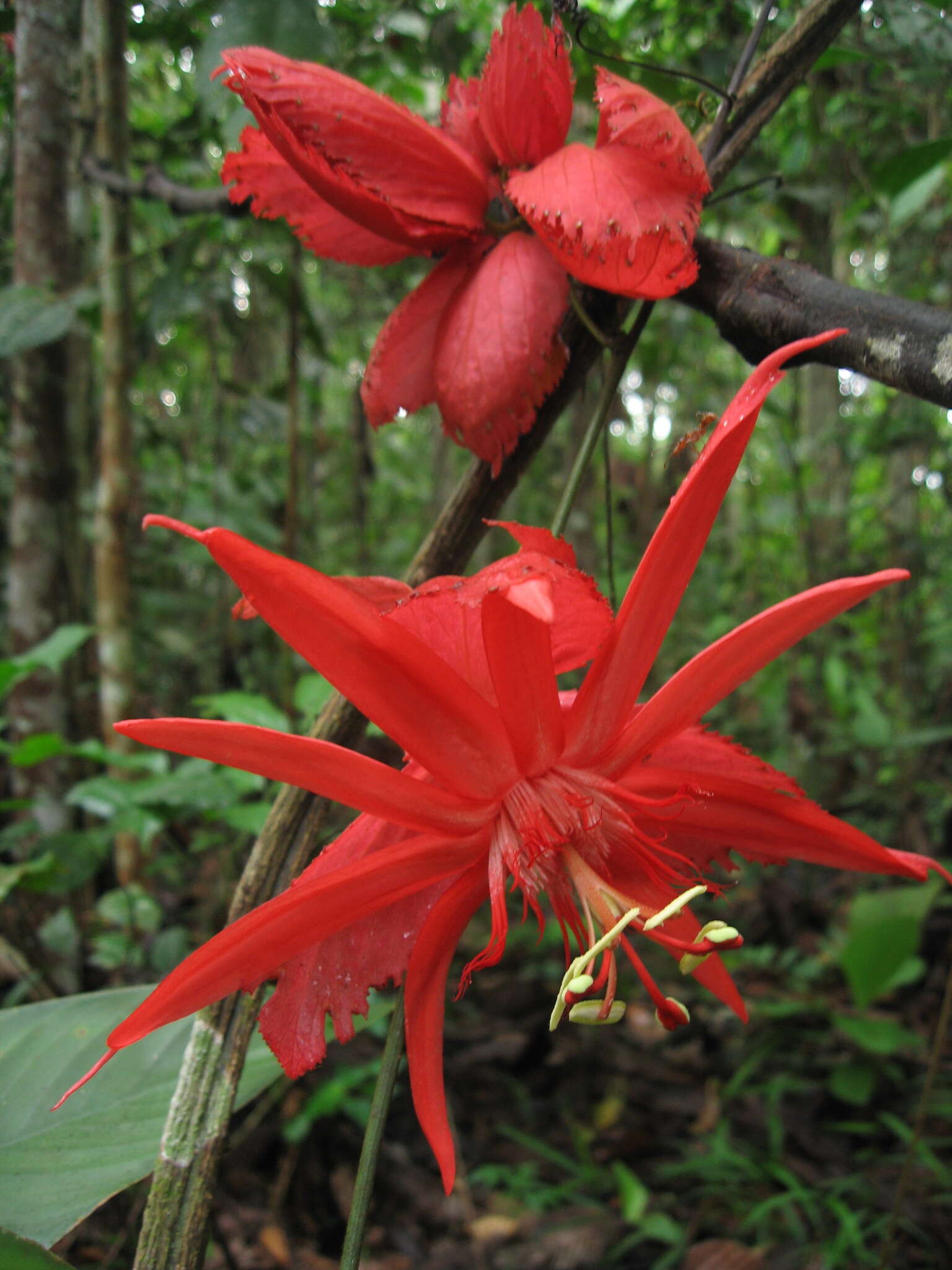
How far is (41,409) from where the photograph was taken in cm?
174

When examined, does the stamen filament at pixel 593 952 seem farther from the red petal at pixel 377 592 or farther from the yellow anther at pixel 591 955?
the red petal at pixel 377 592

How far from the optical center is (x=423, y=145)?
49cm

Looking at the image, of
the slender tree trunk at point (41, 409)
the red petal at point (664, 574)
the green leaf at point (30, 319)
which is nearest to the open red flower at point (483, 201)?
the red petal at point (664, 574)

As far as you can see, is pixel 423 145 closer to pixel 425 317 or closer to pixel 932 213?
pixel 425 317

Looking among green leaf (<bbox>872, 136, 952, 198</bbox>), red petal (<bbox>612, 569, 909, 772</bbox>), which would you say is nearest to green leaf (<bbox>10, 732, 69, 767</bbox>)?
red petal (<bbox>612, 569, 909, 772</bbox>)

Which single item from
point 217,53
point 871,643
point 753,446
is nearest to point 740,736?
point 871,643

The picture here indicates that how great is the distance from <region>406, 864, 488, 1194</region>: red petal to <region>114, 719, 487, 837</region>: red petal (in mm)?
→ 57

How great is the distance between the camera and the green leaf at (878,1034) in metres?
1.83

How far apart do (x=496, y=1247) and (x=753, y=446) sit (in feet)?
13.6

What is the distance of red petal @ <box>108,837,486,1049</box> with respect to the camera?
361 mm

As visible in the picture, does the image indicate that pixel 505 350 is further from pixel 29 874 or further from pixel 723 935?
pixel 29 874

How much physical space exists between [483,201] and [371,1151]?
20.9 inches

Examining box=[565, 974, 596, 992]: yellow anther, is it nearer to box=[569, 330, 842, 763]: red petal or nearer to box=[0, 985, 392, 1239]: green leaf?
box=[569, 330, 842, 763]: red petal

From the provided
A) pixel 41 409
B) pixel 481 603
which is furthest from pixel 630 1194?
pixel 41 409
